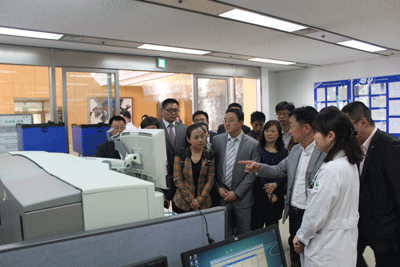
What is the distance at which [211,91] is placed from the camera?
22.9ft

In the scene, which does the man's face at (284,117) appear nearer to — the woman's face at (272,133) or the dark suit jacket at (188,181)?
the woman's face at (272,133)

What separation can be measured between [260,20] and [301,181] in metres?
2.26

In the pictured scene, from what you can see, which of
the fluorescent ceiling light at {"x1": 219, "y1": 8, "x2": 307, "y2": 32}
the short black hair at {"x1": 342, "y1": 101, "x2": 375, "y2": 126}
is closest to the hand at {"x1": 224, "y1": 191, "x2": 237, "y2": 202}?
the short black hair at {"x1": 342, "y1": 101, "x2": 375, "y2": 126}

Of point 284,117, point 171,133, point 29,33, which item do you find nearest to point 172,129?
point 171,133

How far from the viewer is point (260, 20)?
3637 millimetres

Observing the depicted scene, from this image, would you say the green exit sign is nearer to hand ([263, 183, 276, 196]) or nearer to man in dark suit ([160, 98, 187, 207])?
man in dark suit ([160, 98, 187, 207])

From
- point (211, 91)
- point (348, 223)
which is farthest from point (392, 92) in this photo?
point (348, 223)

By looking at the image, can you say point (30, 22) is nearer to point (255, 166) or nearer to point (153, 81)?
point (255, 166)

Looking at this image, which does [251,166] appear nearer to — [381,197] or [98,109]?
[381,197]

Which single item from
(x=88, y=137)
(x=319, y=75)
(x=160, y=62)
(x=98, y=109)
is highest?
(x=160, y=62)

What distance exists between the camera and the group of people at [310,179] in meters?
1.54

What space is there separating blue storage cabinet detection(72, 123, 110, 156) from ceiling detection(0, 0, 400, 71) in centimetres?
123

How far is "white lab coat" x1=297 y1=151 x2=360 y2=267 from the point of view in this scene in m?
1.50

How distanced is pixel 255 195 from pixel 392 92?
5459 mm
